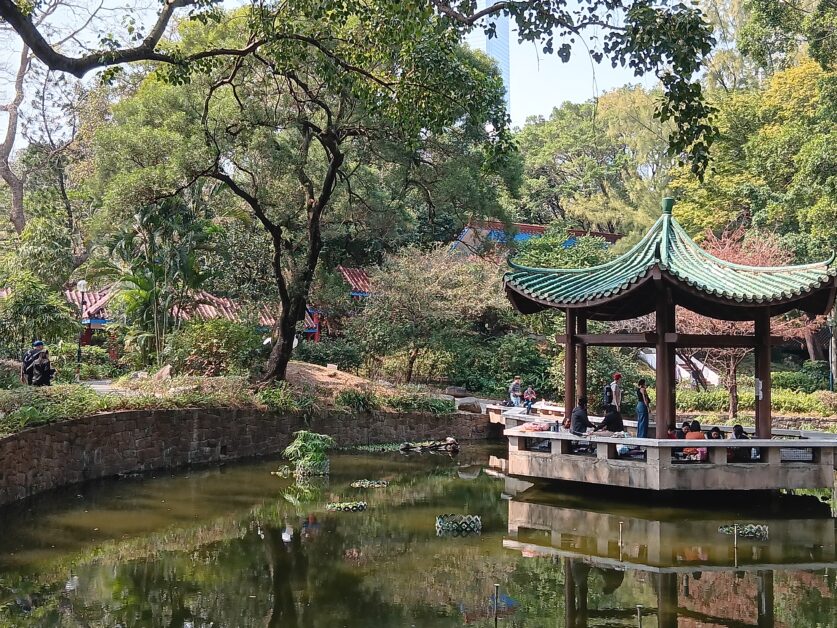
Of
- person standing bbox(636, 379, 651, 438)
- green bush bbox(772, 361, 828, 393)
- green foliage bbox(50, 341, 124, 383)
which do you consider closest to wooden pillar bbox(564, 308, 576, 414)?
person standing bbox(636, 379, 651, 438)

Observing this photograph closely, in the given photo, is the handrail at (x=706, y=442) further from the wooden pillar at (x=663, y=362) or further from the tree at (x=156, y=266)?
the tree at (x=156, y=266)

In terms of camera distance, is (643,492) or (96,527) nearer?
(96,527)

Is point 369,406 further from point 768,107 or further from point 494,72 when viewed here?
point 768,107

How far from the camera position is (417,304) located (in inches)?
953

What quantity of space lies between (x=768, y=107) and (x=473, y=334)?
13.2 meters

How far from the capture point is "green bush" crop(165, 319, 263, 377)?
66.6 feet

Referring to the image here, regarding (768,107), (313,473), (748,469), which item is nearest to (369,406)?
(313,473)

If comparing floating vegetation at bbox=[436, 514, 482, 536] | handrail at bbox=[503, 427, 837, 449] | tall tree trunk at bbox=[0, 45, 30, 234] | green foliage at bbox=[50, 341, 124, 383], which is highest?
tall tree trunk at bbox=[0, 45, 30, 234]

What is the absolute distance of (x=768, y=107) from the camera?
92.6ft

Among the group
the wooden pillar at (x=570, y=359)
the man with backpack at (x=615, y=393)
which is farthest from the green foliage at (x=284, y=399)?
the man with backpack at (x=615, y=393)

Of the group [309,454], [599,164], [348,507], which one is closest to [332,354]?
[309,454]

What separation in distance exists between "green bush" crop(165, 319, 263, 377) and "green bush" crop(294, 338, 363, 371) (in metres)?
3.61

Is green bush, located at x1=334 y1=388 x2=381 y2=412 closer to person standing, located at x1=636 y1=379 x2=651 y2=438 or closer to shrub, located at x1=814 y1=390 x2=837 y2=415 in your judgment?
person standing, located at x1=636 y1=379 x2=651 y2=438

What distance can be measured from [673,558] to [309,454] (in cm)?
800
